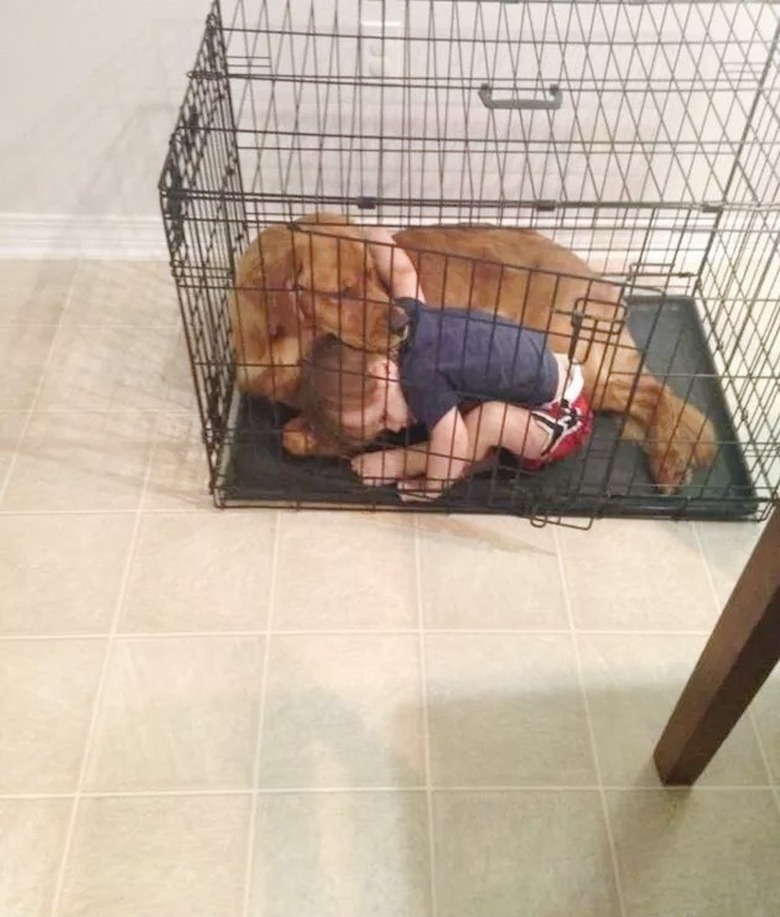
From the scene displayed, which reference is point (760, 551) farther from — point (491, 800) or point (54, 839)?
point (54, 839)

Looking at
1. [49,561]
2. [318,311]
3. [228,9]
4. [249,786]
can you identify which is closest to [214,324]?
[318,311]

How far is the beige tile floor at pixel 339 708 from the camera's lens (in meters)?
1.13

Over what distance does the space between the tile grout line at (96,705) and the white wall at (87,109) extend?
689 mm

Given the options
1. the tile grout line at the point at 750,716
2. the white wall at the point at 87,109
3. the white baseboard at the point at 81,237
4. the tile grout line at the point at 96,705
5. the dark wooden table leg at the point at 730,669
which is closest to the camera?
the dark wooden table leg at the point at 730,669

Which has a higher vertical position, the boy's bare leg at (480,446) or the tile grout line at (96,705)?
the boy's bare leg at (480,446)

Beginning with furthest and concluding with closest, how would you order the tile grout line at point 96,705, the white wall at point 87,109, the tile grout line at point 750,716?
1. the white wall at point 87,109
2. the tile grout line at point 750,716
3. the tile grout line at point 96,705

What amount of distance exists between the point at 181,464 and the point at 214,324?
0.85 feet

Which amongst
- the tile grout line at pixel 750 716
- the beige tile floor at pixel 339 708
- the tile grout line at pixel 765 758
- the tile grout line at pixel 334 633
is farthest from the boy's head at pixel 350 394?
the tile grout line at pixel 765 758

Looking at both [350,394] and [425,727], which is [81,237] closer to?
[350,394]

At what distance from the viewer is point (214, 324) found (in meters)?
1.53

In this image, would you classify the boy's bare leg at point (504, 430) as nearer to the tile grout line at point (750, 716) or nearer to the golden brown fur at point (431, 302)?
the golden brown fur at point (431, 302)

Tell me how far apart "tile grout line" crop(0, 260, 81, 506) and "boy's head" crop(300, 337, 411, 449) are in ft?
1.75

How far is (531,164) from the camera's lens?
6.31ft

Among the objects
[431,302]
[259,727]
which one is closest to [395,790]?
[259,727]
